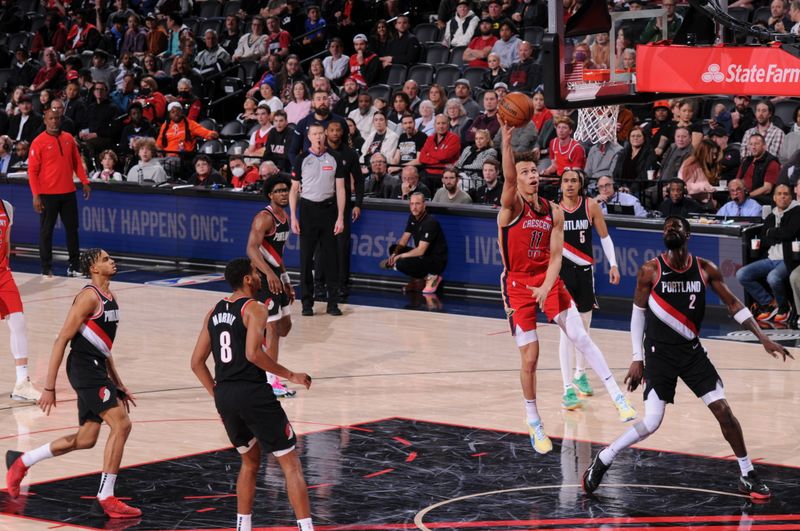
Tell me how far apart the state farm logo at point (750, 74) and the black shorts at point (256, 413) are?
202 inches

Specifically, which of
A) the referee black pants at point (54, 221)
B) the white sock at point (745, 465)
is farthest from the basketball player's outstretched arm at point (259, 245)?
the referee black pants at point (54, 221)

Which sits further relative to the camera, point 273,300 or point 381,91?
point 381,91

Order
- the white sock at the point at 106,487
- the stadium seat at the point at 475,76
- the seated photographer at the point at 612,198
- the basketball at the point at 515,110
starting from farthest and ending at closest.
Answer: the stadium seat at the point at 475,76 < the seated photographer at the point at 612,198 < the basketball at the point at 515,110 < the white sock at the point at 106,487

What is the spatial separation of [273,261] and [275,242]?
18 centimetres

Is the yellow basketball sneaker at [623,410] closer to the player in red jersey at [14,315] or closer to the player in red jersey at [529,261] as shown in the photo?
the player in red jersey at [529,261]

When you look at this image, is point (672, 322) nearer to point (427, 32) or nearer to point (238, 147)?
point (238, 147)

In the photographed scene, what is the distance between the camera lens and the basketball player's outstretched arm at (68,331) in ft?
30.6

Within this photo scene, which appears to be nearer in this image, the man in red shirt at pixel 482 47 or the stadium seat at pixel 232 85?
the man in red shirt at pixel 482 47

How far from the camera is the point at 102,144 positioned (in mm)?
24719

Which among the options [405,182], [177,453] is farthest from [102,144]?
[177,453]

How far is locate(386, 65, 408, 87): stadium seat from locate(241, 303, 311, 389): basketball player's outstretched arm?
1541 cm

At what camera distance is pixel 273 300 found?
12.8 metres

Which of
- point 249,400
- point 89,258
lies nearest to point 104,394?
point 89,258

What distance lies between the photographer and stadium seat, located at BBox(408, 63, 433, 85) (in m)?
23.1
